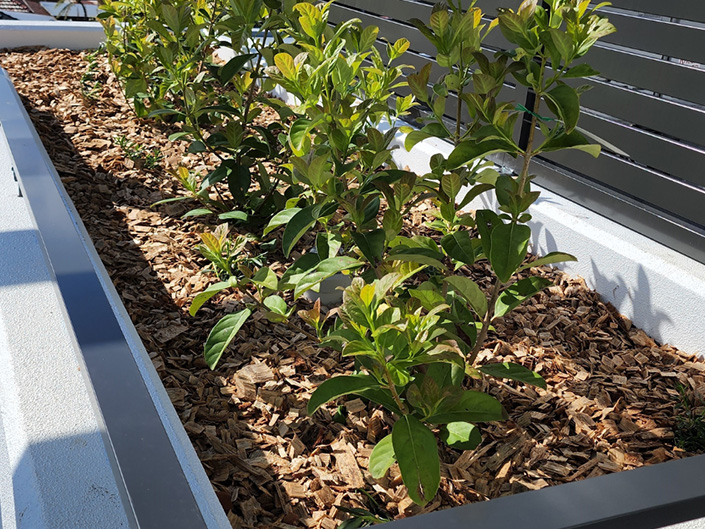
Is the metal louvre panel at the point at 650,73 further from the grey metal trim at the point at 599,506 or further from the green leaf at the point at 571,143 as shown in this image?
the grey metal trim at the point at 599,506

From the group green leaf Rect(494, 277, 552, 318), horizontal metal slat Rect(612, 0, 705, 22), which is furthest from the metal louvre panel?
green leaf Rect(494, 277, 552, 318)

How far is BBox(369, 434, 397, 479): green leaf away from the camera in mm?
1553

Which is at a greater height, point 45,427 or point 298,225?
point 298,225

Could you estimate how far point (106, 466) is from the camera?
5.99ft

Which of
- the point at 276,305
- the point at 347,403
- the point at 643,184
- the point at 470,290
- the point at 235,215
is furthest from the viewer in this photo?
the point at 235,215

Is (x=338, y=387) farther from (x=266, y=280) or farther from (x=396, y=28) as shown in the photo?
(x=396, y=28)

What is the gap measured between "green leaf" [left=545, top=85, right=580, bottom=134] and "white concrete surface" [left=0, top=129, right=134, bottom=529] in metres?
1.21

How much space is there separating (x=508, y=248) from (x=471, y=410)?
1.34 ft

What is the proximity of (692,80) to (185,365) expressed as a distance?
217 centimetres

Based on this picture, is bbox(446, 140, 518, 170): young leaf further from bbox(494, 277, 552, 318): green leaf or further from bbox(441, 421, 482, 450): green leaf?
bbox(441, 421, 482, 450): green leaf

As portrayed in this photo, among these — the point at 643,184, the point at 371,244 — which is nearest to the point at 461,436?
the point at 371,244

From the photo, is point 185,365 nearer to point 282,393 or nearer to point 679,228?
point 282,393

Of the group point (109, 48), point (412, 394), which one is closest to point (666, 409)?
point (412, 394)

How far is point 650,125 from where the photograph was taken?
8.94 feet
